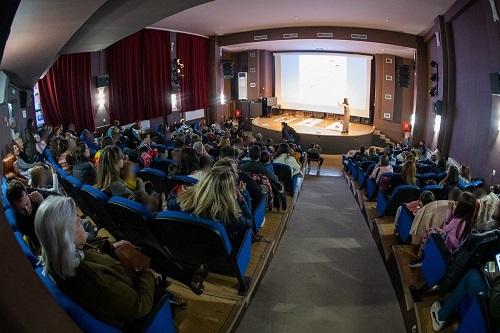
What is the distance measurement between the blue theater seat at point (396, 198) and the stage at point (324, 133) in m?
7.77

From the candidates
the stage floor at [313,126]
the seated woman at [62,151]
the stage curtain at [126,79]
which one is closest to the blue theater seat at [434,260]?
the seated woman at [62,151]

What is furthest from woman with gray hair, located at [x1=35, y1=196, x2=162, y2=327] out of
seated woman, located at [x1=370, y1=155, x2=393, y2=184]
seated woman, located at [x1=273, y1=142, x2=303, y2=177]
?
seated woman, located at [x1=370, y1=155, x2=393, y2=184]

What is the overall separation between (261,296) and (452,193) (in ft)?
6.85

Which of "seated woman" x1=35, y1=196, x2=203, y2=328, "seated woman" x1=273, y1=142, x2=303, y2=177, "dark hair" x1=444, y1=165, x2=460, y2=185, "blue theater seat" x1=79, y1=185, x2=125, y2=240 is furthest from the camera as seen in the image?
"seated woman" x1=273, y1=142, x2=303, y2=177

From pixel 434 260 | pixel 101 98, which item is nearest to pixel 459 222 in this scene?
pixel 434 260

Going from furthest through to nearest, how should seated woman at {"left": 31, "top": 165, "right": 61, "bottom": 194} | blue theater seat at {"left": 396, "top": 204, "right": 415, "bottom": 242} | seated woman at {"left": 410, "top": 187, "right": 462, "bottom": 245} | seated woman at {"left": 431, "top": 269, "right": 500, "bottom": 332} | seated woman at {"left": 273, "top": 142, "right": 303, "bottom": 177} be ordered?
seated woman at {"left": 273, "top": 142, "right": 303, "bottom": 177}, blue theater seat at {"left": 396, "top": 204, "right": 415, "bottom": 242}, seated woman at {"left": 31, "top": 165, "right": 61, "bottom": 194}, seated woman at {"left": 410, "top": 187, "right": 462, "bottom": 245}, seated woman at {"left": 431, "top": 269, "right": 500, "bottom": 332}

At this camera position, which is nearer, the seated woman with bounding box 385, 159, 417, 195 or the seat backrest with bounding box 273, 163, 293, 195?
the seated woman with bounding box 385, 159, 417, 195

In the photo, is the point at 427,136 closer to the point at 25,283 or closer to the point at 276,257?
the point at 276,257

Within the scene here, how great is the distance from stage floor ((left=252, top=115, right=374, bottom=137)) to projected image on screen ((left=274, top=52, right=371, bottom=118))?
65 cm

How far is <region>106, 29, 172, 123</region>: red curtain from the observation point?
11156 mm

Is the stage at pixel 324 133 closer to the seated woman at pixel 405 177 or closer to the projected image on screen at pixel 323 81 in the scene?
the projected image on screen at pixel 323 81

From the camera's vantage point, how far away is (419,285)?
325 centimetres

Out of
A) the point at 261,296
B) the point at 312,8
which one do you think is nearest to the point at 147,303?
the point at 261,296

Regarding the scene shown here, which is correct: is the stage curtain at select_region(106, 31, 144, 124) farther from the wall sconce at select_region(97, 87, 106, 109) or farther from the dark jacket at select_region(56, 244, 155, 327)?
the dark jacket at select_region(56, 244, 155, 327)
